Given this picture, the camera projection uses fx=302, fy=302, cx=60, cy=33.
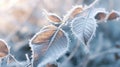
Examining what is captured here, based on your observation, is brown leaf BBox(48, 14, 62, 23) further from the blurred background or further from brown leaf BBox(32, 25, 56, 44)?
the blurred background

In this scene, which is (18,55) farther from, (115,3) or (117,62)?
(115,3)

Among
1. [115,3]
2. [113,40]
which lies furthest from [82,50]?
[115,3]

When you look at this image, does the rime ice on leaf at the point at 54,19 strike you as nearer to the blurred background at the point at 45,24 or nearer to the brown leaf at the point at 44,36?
the brown leaf at the point at 44,36

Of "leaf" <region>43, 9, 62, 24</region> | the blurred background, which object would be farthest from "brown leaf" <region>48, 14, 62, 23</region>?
the blurred background

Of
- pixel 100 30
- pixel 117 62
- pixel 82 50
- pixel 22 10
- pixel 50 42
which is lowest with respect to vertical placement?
pixel 50 42

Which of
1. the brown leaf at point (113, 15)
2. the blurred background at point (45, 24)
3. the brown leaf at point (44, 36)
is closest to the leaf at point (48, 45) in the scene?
the brown leaf at point (44, 36)
